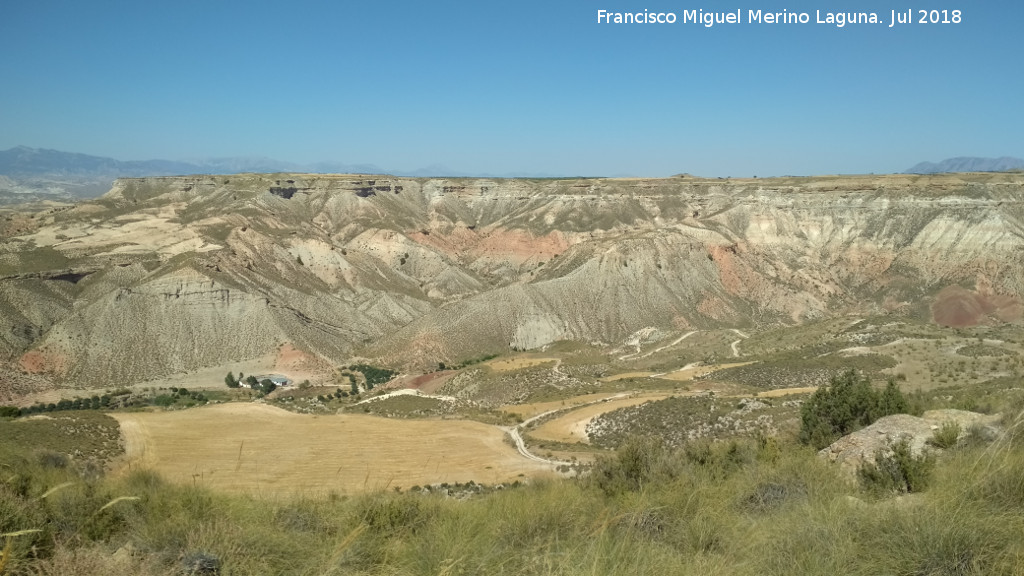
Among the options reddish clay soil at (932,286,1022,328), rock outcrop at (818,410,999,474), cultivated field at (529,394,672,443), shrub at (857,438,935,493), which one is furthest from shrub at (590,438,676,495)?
reddish clay soil at (932,286,1022,328)

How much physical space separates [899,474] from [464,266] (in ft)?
327

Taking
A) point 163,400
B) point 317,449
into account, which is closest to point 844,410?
point 317,449

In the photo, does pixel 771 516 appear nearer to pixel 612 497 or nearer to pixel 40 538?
pixel 612 497

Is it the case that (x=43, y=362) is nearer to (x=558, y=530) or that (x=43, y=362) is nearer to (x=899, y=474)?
(x=558, y=530)

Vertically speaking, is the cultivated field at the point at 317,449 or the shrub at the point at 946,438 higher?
the shrub at the point at 946,438

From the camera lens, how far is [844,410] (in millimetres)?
18219

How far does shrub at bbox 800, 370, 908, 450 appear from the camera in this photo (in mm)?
17609

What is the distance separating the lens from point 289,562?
5930 millimetres

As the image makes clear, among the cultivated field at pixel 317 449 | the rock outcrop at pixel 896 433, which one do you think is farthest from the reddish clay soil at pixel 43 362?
the rock outcrop at pixel 896 433

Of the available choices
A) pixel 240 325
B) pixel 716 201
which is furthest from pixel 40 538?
pixel 716 201

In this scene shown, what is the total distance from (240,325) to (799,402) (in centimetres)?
5067

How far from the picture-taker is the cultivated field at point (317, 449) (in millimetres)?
25500

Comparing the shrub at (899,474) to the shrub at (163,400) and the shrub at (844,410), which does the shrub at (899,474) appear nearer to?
the shrub at (844,410)

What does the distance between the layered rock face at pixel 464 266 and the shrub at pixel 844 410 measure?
4558 cm
